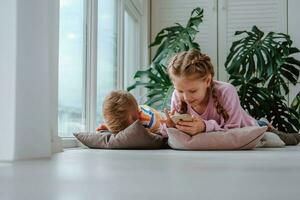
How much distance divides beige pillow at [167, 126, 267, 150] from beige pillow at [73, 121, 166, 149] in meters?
0.17

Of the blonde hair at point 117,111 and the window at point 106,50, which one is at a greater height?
the window at point 106,50

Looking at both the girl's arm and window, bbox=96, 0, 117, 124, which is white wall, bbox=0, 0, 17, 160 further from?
window, bbox=96, 0, 117, 124

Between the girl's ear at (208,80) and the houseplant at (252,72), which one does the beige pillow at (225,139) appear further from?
the houseplant at (252,72)

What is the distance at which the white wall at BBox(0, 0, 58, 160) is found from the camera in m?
1.37

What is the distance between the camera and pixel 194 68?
2.11 meters

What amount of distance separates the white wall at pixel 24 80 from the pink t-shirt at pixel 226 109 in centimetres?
83

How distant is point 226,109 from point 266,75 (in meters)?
1.55

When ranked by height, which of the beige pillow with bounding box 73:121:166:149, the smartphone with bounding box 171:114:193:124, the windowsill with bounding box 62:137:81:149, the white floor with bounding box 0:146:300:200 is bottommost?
the windowsill with bounding box 62:137:81:149

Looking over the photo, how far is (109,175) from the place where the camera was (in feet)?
3.00

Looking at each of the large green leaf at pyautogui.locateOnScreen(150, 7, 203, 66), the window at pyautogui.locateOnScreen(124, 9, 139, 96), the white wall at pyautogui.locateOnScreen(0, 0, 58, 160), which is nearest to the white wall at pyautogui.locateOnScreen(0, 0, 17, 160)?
the white wall at pyautogui.locateOnScreen(0, 0, 58, 160)

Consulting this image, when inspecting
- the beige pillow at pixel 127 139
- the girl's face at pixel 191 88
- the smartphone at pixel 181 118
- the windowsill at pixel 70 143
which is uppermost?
the girl's face at pixel 191 88

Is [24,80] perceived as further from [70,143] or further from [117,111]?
[70,143]

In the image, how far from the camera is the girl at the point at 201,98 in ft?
6.85

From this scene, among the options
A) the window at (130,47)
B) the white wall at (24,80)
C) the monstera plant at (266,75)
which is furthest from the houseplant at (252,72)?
the white wall at (24,80)
